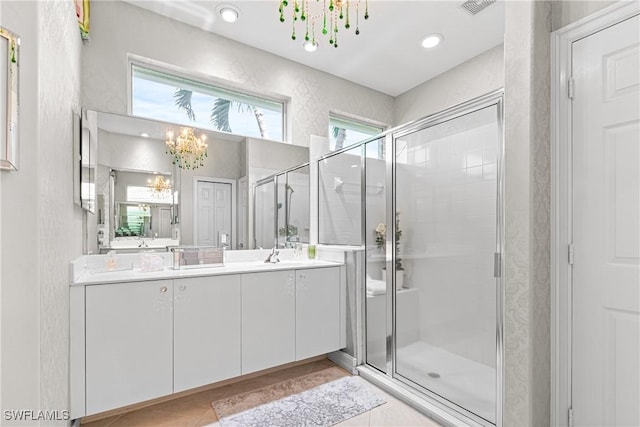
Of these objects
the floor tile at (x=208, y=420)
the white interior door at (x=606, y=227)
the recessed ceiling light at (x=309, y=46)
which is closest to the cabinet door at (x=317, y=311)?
the floor tile at (x=208, y=420)

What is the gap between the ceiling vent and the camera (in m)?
2.33

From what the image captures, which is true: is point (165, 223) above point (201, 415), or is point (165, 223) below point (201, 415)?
above

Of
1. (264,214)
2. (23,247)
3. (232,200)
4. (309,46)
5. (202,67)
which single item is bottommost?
(23,247)

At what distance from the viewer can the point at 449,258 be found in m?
1.97

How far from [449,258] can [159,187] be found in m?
2.14

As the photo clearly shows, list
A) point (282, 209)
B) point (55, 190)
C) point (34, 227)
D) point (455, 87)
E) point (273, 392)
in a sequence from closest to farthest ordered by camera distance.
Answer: point (34, 227)
point (55, 190)
point (273, 392)
point (282, 209)
point (455, 87)

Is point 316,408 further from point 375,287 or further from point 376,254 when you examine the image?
point 376,254

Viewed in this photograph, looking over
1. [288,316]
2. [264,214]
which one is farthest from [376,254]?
[264,214]

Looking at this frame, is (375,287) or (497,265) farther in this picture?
(375,287)

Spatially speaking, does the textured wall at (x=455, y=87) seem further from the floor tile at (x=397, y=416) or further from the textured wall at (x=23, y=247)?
the textured wall at (x=23, y=247)

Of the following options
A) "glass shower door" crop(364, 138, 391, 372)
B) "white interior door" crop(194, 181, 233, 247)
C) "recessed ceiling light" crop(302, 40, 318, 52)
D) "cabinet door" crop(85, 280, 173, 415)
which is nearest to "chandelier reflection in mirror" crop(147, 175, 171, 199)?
"white interior door" crop(194, 181, 233, 247)

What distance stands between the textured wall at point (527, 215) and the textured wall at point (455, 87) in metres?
1.13

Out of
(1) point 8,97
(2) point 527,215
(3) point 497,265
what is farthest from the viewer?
(3) point 497,265

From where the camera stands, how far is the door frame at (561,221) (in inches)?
59.5
